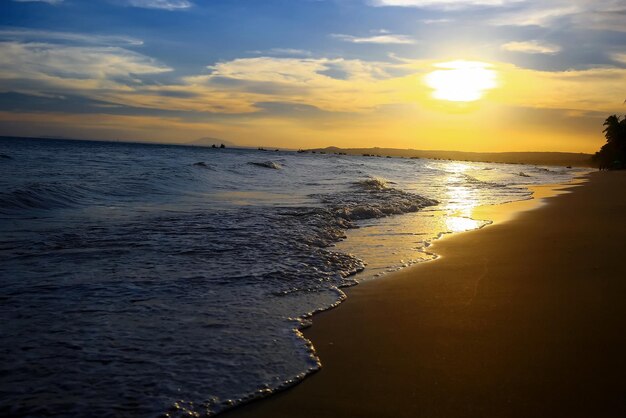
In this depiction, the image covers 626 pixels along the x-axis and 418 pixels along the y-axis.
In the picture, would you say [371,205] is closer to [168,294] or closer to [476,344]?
[168,294]

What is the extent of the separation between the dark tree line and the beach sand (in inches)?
2719

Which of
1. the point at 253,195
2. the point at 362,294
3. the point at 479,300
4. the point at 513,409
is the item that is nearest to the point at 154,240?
the point at 362,294

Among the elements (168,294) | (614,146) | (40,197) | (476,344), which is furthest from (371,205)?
(614,146)

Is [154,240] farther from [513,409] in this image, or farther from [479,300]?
[513,409]

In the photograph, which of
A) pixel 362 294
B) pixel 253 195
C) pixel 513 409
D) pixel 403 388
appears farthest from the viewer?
pixel 253 195

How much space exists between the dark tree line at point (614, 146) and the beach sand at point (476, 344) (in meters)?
69.1

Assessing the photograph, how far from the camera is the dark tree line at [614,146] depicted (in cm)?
6569

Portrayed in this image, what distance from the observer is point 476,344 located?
3803 mm

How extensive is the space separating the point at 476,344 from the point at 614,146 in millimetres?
77875

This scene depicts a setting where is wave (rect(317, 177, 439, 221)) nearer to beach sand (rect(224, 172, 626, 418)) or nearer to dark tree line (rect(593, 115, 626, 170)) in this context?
beach sand (rect(224, 172, 626, 418))

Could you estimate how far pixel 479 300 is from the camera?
503cm

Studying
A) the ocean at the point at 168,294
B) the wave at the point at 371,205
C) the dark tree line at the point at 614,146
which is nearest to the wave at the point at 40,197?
the ocean at the point at 168,294

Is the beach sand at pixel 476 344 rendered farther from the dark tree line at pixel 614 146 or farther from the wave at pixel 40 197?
the dark tree line at pixel 614 146

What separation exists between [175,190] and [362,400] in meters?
14.5
